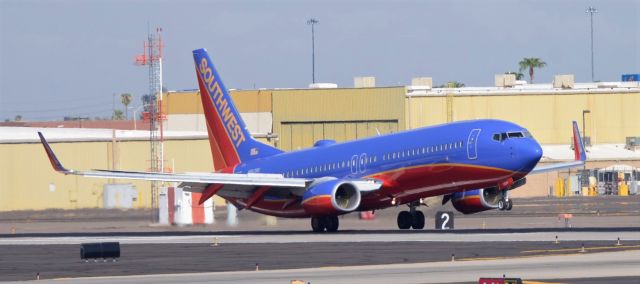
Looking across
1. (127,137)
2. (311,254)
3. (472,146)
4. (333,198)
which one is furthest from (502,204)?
(127,137)

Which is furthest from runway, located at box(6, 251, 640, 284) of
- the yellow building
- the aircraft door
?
the yellow building

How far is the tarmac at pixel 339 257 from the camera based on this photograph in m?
34.7

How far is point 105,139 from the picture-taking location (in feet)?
324

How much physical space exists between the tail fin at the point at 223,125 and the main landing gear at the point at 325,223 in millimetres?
6508

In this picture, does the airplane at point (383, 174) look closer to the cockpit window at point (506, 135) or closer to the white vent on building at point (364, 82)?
the cockpit window at point (506, 135)

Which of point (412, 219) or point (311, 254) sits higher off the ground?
point (412, 219)

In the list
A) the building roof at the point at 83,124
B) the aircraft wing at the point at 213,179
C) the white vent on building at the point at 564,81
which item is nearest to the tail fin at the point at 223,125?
the aircraft wing at the point at 213,179

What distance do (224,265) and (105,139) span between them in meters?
60.4

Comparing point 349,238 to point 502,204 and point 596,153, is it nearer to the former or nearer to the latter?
point 502,204

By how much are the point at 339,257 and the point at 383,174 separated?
15.9 metres

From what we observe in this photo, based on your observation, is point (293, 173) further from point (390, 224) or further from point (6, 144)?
point (6, 144)

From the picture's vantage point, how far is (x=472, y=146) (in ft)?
179

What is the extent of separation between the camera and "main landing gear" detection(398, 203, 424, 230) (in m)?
59.5

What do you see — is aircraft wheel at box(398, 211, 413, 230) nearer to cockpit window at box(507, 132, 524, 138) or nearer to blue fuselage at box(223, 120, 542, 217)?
blue fuselage at box(223, 120, 542, 217)
